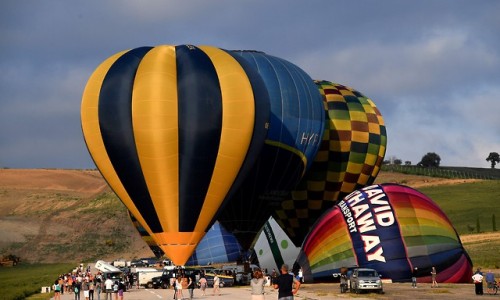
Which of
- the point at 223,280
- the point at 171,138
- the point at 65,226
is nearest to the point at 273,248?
the point at 223,280

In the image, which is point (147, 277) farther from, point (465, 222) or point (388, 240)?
point (465, 222)

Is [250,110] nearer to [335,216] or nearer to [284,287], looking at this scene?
[335,216]

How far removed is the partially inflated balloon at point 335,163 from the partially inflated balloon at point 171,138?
13.7m

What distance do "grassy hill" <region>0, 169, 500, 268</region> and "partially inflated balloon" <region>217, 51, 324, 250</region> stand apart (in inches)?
1546

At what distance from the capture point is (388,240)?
3841cm

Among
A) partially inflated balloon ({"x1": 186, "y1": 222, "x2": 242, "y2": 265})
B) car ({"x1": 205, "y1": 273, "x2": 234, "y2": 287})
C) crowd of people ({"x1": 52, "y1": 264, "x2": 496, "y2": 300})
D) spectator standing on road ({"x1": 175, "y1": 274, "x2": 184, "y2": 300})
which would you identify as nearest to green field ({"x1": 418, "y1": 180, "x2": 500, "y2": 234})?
partially inflated balloon ({"x1": 186, "y1": 222, "x2": 242, "y2": 265})

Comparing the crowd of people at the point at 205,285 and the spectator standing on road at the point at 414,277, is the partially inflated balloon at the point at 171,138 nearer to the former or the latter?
the crowd of people at the point at 205,285

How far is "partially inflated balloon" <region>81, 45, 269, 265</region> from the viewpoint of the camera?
125 ft

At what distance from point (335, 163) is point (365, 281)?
1852cm

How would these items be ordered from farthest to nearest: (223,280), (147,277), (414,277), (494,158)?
(494,158), (147,277), (223,280), (414,277)

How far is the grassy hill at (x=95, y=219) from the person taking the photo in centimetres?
10344

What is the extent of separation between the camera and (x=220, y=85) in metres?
39.6

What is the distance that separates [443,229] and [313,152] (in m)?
11.3

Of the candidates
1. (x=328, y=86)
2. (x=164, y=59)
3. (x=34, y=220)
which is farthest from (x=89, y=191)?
(x=164, y=59)
